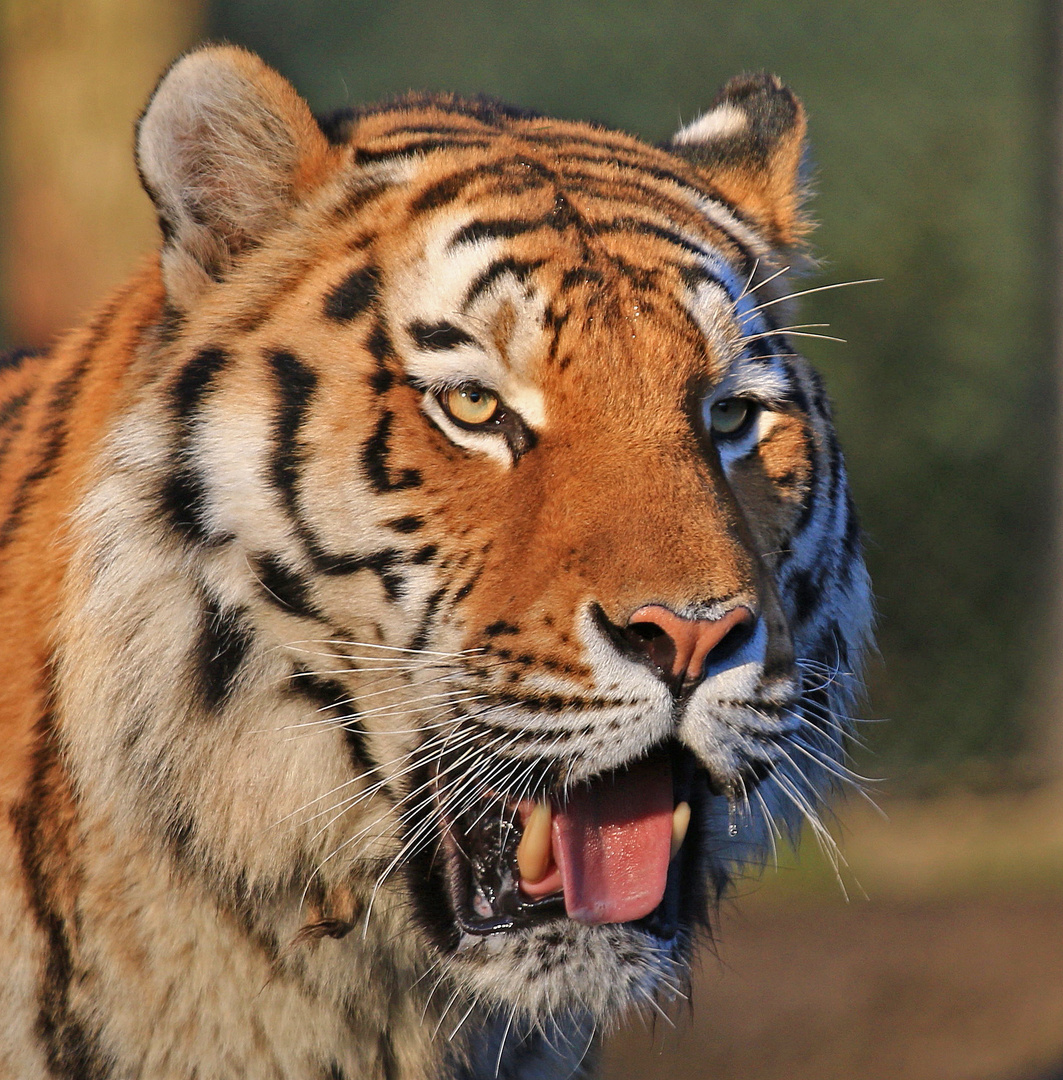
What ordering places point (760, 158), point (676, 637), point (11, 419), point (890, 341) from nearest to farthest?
point (676, 637) < point (11, 419) < point (760, 158) < point (890, 341)

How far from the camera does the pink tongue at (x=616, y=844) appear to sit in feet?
5.98

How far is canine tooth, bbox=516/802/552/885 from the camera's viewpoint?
184 cm

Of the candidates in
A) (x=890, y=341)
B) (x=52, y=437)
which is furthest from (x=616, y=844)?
(x=890, y=341)

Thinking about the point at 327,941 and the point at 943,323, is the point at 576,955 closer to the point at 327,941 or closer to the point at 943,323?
the point at 327,941

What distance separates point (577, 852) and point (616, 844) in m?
0.05

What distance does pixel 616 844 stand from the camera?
184cm

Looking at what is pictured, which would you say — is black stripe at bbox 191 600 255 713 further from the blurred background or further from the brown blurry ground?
the blurred background

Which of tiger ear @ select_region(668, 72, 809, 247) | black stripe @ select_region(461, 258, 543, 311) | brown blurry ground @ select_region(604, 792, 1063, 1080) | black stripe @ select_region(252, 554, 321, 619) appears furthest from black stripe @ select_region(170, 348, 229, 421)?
brown blurry ground @ select_region(604, 792, 1063, 1080)

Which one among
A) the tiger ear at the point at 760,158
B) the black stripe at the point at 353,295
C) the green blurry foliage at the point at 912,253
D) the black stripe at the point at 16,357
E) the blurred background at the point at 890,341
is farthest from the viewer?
the green blurry foliage at the point at 912,253

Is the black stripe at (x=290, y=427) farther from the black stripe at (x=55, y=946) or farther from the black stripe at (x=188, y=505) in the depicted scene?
the black stripe at (x=55, y=946)

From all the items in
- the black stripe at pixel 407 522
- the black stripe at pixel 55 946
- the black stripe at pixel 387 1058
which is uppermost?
the black stripe at pixel 407 522

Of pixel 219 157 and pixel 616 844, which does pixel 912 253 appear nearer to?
pixel 219 157

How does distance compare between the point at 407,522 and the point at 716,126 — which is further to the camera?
the point at 716,126

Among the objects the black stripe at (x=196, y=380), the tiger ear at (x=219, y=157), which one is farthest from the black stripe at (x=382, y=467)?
the tiger ear at (x=219, y=157)
